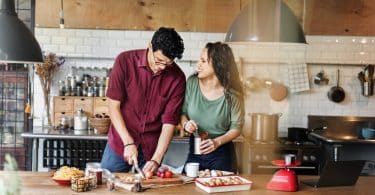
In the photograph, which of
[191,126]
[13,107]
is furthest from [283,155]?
[13,107]

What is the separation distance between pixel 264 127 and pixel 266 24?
2078mm

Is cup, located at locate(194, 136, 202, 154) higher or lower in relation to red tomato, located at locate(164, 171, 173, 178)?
higher

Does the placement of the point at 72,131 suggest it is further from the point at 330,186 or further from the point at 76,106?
the point at 330,186

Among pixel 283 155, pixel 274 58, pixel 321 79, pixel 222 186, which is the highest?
pixel 274 58

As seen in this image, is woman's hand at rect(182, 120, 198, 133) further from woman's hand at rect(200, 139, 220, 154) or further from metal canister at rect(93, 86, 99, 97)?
metal canister at rect(93, 86, 99, 97)

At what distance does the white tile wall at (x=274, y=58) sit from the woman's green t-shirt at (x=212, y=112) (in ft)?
6.35

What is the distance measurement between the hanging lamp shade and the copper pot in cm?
248

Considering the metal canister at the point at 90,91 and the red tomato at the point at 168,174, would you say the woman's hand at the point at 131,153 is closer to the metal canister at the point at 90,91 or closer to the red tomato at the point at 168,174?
the red tomato at the point at 168,174

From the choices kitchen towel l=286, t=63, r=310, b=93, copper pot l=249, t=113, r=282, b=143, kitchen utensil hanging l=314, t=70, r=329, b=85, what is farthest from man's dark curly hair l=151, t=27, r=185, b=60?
kitchen utensil hanging l=314, t=70, r=329, b=85

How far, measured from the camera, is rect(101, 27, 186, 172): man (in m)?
3.22

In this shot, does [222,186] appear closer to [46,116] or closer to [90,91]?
[90,91]

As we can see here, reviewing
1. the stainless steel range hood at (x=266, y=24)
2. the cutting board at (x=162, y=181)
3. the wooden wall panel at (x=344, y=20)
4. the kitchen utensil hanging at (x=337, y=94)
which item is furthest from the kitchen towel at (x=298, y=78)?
the cutting board at (x=162, y=181)

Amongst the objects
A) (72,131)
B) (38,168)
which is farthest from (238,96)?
(38,168)

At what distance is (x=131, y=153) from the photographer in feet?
10.1
